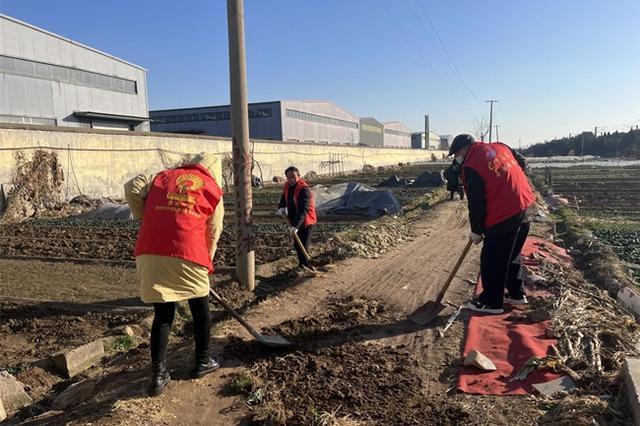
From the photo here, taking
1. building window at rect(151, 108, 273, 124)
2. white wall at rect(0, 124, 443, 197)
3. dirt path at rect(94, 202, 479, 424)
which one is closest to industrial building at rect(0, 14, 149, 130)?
white wall at rect(0, 124, 443, 197)

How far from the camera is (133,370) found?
153 inches

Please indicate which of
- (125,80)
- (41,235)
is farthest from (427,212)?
(125,80)

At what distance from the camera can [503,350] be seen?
4.05m

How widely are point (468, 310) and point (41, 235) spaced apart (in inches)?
386

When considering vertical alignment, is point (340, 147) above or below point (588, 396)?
above

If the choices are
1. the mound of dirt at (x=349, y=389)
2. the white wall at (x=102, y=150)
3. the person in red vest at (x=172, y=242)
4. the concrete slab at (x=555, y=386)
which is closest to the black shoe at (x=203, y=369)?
the person in red vest at (x=172, y=242)

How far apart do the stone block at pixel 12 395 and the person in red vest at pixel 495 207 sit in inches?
166

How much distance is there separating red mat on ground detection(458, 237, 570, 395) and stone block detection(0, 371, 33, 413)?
3449 millimetres

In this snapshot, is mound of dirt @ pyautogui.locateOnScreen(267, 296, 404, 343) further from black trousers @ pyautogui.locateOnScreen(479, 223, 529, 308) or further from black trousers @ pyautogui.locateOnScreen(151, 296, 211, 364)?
black trousers @ pyautogui.locateOnScreen(151, 296, 211, 364)

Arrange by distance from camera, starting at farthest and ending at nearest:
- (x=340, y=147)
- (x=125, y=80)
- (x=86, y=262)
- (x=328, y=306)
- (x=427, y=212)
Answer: (x=340, y=147)
(x=125, y=80)
(x=427, y=212)
(x=86, y=262)
(x=328, y=306)

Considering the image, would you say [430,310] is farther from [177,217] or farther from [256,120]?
[256,120]

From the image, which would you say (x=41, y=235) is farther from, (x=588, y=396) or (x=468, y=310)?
(x=588, y=396)

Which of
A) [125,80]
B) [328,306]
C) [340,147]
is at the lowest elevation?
[328,306]

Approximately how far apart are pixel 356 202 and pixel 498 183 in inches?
388
